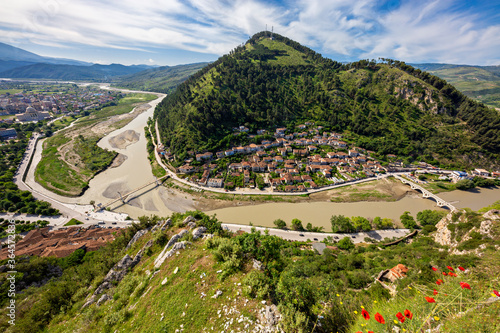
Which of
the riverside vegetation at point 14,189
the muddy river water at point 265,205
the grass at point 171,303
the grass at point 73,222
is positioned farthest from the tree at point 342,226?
the riverside vegetation at point 14,189

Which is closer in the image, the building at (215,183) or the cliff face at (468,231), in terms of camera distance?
the cliff face at (468,231)

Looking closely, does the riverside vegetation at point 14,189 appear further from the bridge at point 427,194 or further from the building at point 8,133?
the bridge at point 427,194

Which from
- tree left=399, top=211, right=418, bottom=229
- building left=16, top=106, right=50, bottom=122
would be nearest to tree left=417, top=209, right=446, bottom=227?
tree left=399, top=211, right=418, bottom=229

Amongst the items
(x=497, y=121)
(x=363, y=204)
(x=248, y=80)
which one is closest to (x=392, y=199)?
(x=363, y=204)

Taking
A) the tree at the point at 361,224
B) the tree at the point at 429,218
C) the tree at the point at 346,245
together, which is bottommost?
the tree at the point at 346,245

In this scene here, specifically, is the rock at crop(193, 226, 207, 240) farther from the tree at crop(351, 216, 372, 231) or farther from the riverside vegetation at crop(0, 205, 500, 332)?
the tree at crop(351, 216, 372, 231)
